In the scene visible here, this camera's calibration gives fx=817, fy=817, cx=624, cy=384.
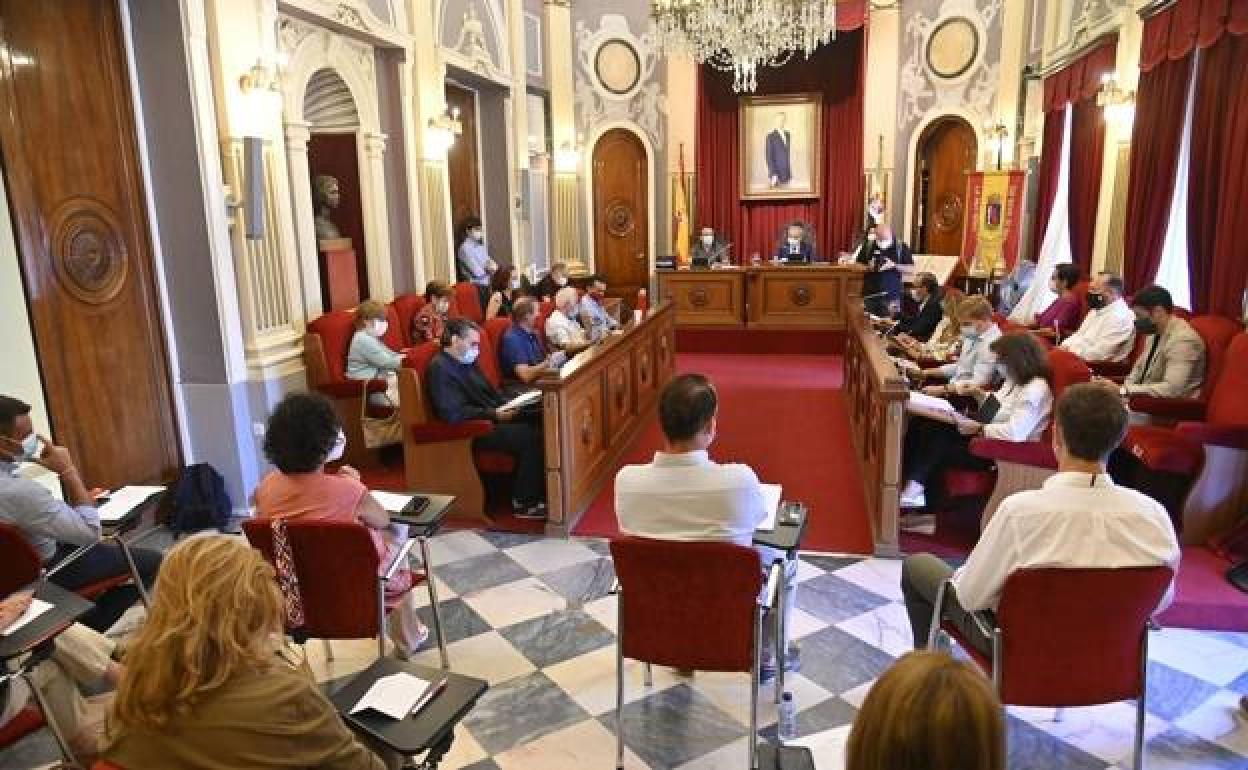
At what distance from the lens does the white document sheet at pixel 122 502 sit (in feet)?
9.65

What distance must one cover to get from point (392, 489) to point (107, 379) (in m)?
1.61

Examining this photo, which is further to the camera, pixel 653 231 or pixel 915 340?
pixel 653 231

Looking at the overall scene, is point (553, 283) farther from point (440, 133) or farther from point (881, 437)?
point (881, 437)

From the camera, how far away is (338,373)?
17.7ft

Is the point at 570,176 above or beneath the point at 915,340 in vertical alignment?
above

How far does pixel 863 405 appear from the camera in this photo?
527 cm

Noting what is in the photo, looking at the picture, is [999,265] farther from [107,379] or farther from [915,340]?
[107,379]

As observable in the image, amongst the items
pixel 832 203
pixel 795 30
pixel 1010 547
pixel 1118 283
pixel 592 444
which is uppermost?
pixel 795 30

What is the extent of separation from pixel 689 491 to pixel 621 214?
9075 millimetres

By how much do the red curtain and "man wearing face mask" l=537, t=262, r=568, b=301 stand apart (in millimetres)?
4636

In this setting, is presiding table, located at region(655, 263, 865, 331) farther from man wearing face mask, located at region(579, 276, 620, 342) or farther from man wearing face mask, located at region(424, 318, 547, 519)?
man wearing face mask, located at region(424, 318, 547, 519)

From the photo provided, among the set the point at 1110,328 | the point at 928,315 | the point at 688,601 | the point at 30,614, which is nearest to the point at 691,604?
the point at 688,601

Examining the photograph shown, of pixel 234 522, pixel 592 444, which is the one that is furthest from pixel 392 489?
pixel 592 444

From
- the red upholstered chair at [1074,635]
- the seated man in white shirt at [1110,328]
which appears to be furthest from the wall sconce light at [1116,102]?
the red upholstered chair at [1074,635]
